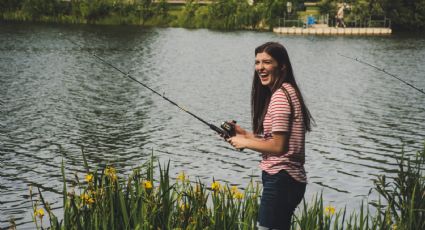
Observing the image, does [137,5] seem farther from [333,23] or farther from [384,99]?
[384,99]

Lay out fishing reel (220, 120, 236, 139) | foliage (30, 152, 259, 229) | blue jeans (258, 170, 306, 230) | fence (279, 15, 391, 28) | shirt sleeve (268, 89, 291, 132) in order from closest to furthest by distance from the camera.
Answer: shirt sleeve (268, 89, 291, 132) < blue jeans (258, 170, 306, 230) < fishing reel (220, 120, 236, 139) < foliage (30, 152, 259, 229) < fence (279, 15, 391, 28)

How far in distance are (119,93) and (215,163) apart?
1409 cm

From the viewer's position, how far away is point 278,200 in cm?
570

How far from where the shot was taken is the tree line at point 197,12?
86438 mm

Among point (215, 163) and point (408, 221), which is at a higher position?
point (408, 221)

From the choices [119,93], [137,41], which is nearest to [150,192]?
[119,93]

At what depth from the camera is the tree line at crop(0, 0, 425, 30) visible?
284 feet

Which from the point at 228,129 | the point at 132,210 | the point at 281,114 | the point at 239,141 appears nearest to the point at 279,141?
the point at 281,114

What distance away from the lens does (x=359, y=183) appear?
15.9m

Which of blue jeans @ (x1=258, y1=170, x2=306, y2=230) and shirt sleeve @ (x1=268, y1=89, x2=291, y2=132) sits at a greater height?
shirt sleeve @ (x1=268, y1=89, x2=291, y2=132)

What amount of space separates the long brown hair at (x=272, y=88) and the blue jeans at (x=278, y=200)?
21.6 inches

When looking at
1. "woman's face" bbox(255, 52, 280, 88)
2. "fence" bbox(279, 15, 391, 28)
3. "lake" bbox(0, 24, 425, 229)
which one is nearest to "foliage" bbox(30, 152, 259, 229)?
"lake" bbox(0, 24, 425, 229)

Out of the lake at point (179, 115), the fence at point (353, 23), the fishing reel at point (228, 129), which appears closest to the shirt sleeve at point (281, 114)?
the fishing reel at point (228, 129)

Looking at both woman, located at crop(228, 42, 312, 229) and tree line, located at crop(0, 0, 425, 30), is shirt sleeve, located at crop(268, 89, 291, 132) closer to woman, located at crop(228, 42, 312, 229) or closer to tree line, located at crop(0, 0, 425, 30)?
woman, located at crop(228, 42, 312, 229)
